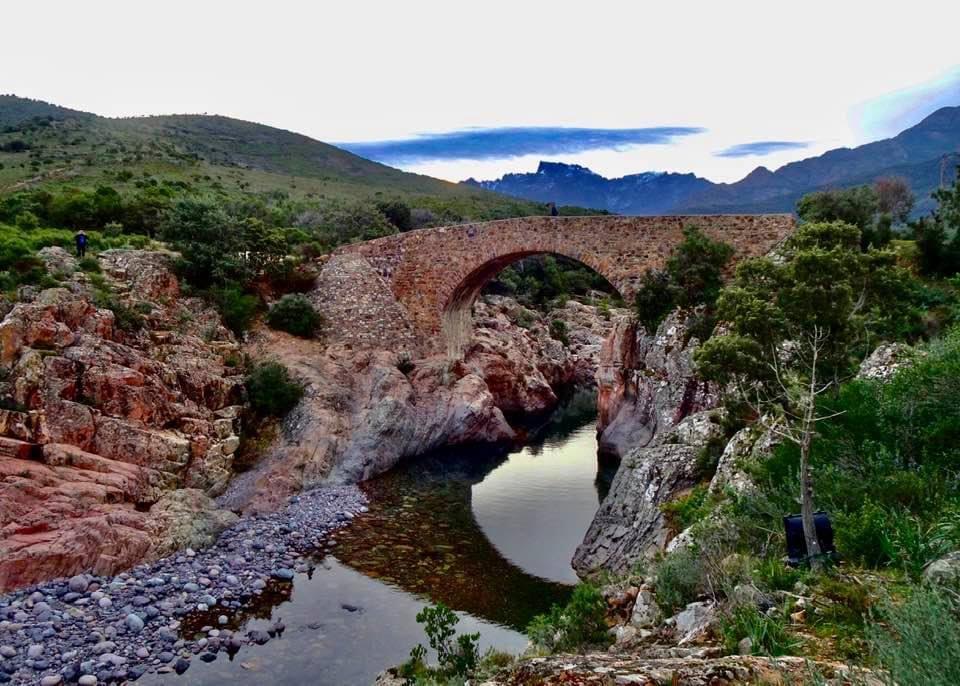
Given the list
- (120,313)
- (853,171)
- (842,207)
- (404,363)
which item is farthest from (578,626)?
(853,171)

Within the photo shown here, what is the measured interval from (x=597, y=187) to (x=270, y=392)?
131 m

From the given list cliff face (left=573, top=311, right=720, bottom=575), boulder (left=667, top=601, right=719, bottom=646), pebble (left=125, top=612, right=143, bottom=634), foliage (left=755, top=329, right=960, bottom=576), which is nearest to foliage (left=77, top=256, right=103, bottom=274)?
pebble (left=125, top=612, right=143, bottom=634)

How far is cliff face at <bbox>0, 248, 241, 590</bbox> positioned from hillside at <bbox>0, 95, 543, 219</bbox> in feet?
64.3

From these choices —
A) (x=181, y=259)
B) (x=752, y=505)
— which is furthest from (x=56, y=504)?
(x=752, y=505)

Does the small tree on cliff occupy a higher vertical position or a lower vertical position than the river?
higher

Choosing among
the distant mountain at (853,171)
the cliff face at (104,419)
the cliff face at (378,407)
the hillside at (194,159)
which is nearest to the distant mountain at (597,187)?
the distant mountain at (853,171)

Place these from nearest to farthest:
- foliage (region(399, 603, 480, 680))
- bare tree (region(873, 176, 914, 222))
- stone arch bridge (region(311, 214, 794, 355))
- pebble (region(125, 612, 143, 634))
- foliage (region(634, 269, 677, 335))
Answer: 1. foliage (region(399, 603, 480, 680))
2. pebble (region(125, 612, 143, 634))
3. foliage (region(634, 269, 677, 335))
4. stone arch bridge (region(311, 214, 794, 355))
5. bare tree (region(873, 176, 914, 222))

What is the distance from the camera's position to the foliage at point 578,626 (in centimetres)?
741

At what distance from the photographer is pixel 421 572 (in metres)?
13.0

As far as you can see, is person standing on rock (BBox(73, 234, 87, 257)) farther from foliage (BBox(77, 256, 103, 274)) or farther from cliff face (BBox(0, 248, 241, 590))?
foliage (BBox(77, 256, 103, 274))

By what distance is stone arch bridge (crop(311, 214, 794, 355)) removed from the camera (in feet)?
66.9

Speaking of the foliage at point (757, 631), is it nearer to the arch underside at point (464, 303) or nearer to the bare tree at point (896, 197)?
the arch underside at point (464, 303)

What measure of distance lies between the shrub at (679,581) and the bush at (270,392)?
1318 cm

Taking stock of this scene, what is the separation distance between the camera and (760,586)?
574 centimetres
